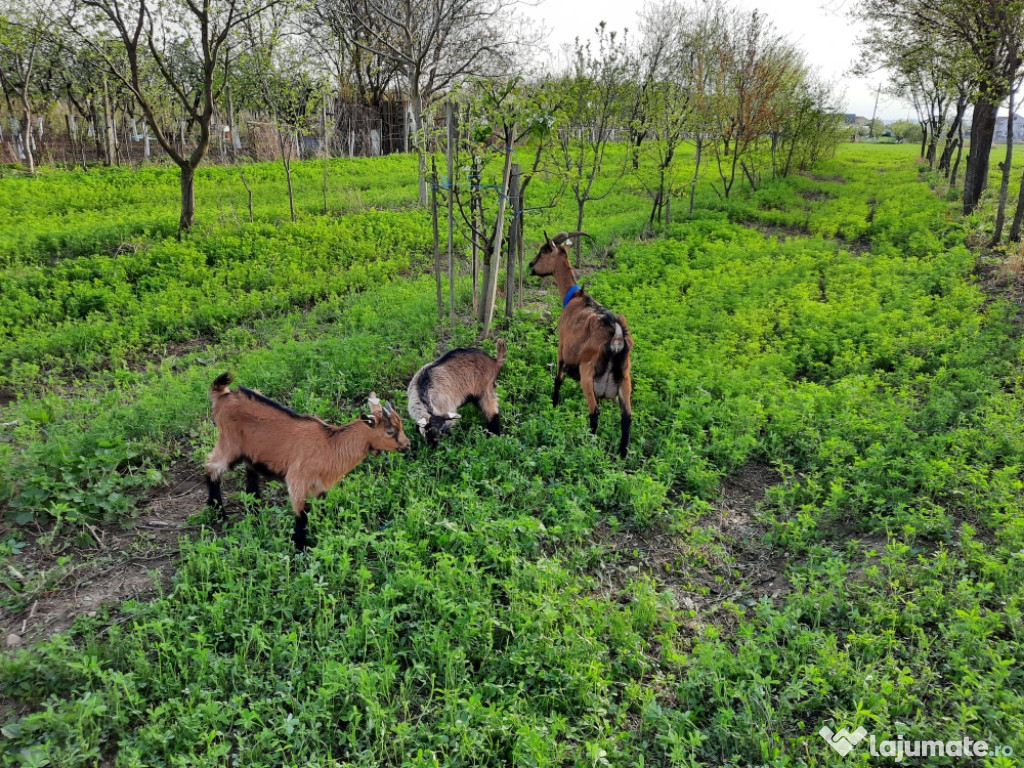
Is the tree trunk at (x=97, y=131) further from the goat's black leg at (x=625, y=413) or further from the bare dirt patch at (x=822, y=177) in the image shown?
the bare dirt patch at (x=822, y=177)

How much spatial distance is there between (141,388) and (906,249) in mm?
14075

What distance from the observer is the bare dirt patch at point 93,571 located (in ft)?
12.3

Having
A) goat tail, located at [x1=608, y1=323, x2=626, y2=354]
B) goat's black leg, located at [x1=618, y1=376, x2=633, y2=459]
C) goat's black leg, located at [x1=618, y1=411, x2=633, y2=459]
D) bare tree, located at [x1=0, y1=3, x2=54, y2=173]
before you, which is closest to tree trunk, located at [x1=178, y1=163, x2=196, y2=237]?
bare tree, located at [x1=0, y1=3, x2=54, y2=173]

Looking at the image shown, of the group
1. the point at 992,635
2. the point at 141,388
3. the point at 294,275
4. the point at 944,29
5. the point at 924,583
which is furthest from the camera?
the point at 944,29

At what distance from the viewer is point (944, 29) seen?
46.3 feet

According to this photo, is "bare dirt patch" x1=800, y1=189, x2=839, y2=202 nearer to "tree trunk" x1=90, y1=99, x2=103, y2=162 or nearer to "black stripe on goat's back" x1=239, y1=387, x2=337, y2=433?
"black stripe on goat's back" x1=239, y1=387, x2=337, y2=433

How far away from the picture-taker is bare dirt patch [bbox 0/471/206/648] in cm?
374

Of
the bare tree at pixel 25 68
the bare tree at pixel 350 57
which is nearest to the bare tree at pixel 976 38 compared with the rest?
the bare tree at pixel 350 57

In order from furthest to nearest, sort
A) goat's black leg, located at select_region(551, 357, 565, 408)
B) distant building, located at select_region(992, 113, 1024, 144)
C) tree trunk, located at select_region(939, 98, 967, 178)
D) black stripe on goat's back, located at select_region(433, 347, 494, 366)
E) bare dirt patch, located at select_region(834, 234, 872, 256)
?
1. tree trunk, located at select_region(939, 98, 967, 178)
2. distant building, located at select_region(992, 113, 1024, 144)
3. bare dirt patch, located at select_region(834, 234, 872, 256)
4. goat's black leg, located at select_region(551, 357, 565, 408)
5. black stripe on goat's back, located at select_region(433, 347, 494, 366)

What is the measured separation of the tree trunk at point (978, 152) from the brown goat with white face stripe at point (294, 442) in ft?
58.1

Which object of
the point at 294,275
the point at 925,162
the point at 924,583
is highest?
the point at 925,162

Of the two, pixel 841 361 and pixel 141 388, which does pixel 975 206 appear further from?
pixel 141 388

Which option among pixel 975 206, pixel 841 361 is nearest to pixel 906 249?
pixel 975 206

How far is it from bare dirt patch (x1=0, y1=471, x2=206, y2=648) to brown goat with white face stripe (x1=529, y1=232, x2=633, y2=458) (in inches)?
148
